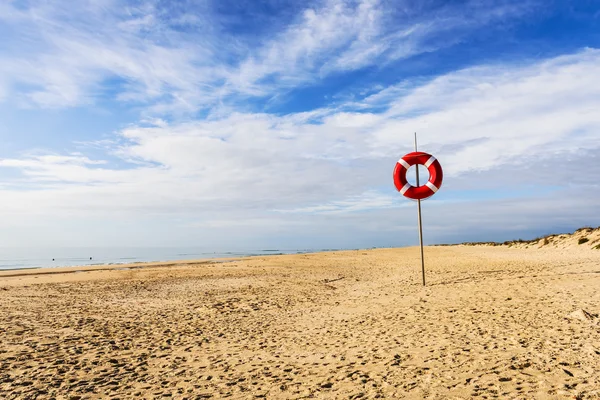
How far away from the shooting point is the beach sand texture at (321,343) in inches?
185

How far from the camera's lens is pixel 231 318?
30.5ft

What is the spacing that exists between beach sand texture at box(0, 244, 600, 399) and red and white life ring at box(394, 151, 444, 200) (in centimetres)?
307

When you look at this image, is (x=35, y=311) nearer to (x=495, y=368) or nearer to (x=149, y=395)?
(x=149, y=395)

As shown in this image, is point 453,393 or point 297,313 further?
point 297,313

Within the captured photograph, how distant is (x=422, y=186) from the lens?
12.6 meters

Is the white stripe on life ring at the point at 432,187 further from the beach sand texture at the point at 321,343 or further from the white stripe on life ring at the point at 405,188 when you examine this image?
the beach sand texture at the point at 321,343

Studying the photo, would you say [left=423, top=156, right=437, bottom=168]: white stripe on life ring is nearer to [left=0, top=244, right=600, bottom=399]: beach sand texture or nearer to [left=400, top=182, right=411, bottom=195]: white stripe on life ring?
[left=400, top=182, right=411, bottom=195]: white stripe on life ring

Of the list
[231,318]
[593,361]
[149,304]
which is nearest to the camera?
[593,361]

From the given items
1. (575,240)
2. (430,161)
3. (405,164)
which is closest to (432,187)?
(430,161)

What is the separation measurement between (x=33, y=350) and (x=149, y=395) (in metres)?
3.32

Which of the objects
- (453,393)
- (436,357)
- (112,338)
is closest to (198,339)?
(112,338)

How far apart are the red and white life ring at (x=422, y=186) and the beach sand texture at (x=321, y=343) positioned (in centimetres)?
307

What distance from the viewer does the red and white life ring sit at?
12359 mm

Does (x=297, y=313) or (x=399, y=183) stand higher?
(x=399, y=183)
